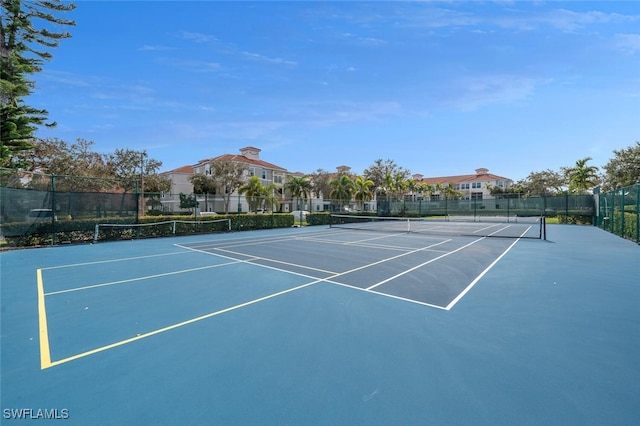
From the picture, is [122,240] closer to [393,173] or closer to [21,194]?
[21,194]

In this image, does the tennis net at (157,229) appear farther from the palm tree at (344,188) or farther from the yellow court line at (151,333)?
the palm tree at (344,188)

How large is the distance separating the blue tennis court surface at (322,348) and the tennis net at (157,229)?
8.14 m

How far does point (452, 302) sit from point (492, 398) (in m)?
2.81

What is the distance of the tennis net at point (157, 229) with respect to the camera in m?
15.4

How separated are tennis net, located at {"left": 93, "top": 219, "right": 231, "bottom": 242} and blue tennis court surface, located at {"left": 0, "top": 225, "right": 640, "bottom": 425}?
26.7 ft

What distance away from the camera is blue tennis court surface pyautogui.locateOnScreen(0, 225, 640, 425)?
104 inches

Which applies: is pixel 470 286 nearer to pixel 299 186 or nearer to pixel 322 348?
pixel 322 348

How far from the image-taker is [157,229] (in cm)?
1742

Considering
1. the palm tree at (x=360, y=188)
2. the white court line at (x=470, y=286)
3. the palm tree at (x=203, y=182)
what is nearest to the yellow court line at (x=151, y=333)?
the white court line at (x=470, y=286)

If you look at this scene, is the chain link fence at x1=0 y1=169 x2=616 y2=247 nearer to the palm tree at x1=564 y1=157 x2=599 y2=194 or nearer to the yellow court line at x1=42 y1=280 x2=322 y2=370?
the yellow court line at x1=42 y1=280 x2=322 y2=370

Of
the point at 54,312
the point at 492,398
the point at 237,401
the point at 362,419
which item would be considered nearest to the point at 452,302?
the point at 492,398

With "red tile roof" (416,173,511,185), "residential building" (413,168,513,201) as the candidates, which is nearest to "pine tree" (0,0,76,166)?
"residential building" (413,168,513,201)

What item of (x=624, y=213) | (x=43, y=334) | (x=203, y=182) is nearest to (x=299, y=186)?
(x=203, y=182)

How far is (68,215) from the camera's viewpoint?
565 inches
